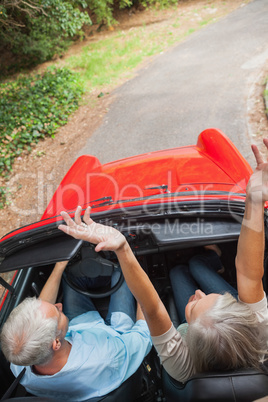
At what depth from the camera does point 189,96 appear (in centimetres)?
638

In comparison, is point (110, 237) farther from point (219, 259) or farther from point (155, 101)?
point (155, 101)

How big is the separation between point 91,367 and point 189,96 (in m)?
5.81

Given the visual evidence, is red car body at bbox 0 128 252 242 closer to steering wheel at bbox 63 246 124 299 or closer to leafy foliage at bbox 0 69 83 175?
steering wheel at bbox 63 246 124 299

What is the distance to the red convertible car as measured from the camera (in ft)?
5.34

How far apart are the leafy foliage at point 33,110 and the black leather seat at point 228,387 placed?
5.04m

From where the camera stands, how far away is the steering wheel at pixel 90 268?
2.26 metres

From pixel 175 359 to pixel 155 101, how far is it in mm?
5779

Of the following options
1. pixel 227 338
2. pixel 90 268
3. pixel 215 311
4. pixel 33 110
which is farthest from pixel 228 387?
pixel 33 110

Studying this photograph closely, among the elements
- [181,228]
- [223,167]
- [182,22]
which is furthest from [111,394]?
[182,22]

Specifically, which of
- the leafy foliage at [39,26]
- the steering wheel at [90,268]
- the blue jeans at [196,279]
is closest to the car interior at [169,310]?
the steering wheel at [90,268]

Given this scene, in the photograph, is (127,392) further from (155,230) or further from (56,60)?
(56,60)

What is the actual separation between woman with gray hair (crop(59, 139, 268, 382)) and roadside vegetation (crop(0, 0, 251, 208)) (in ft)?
13.2

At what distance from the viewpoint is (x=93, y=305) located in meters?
2.44

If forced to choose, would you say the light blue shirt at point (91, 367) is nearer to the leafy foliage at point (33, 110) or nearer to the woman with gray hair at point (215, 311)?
the woman with gray hair at point (215, 311)
